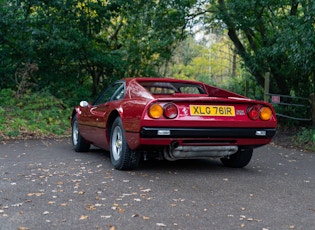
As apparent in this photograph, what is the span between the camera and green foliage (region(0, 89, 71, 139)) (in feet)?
37.9

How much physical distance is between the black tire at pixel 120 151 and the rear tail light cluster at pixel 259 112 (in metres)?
1.64

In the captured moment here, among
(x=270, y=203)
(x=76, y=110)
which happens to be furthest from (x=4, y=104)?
(x=270, y=203)

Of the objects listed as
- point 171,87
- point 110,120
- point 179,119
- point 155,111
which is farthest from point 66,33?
point 179,119

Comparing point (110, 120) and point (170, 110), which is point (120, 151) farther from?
point (170, 110)

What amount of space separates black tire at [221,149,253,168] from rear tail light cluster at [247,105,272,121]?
722 mm

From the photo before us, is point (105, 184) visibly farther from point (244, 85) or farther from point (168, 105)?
point (244, 85)

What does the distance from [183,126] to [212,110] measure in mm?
462

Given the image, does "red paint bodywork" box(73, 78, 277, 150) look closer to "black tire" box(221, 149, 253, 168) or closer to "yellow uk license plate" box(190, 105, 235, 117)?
"yellow uk license plate" box(190, 105, 235, 117)

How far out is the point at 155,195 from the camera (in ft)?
15.8

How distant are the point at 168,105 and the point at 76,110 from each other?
357 cm

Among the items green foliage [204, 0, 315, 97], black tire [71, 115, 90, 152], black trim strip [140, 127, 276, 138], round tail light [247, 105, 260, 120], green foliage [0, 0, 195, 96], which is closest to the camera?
black trim strip [140, 127, 276, 138]

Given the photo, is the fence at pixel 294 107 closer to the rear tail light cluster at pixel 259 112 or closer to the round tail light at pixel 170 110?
the rear tail light cluster at pixel 259 112

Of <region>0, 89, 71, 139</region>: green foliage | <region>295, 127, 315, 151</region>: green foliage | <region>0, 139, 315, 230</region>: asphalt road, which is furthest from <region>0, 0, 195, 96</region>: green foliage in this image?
<region>0, 139, 315, 230</region>: asphalt road

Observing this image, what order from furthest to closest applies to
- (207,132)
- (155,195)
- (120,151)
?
(120,151) < (207,132) < (155,195)
